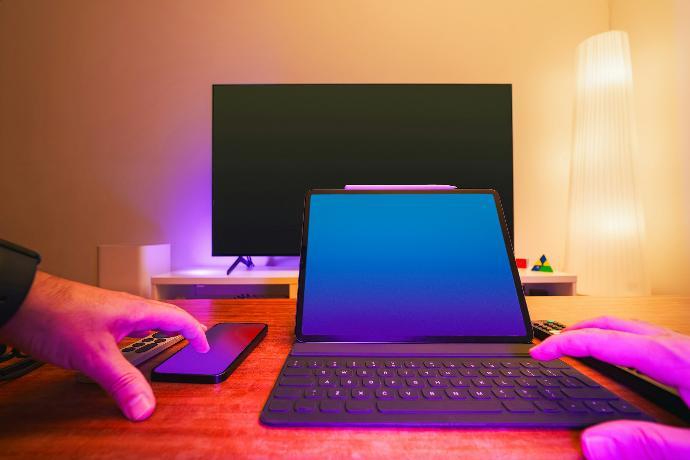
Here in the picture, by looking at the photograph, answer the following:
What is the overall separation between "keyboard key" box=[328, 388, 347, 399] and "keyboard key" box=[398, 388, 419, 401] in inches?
2.4

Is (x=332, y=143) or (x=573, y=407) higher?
(x=332, y=143)

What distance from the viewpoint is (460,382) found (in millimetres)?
396

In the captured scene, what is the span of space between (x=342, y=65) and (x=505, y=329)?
2167mm

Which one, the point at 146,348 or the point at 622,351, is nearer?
the point at 622,351

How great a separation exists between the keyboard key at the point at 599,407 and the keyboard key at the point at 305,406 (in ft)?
0.92

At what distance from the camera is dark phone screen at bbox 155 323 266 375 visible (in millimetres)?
440

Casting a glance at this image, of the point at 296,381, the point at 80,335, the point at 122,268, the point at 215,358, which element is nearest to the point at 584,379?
the point at 296,381

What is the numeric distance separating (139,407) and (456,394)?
32 centimetres

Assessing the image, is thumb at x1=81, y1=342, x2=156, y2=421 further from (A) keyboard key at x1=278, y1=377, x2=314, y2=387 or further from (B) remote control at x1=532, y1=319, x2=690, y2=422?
(B) remote control at x1=532, y1=319, x2=690, y2=422

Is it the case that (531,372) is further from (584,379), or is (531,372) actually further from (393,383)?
(393,383)

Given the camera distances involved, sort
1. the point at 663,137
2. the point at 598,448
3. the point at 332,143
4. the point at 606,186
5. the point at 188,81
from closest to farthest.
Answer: the point at 598,448
the point at 606,186
the point at 663,137
the point at 332,143
the point at 188,81

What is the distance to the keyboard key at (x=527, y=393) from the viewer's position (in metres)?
0.37

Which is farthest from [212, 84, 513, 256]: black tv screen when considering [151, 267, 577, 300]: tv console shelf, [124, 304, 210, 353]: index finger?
[124, 304, 210, 353]: index finger

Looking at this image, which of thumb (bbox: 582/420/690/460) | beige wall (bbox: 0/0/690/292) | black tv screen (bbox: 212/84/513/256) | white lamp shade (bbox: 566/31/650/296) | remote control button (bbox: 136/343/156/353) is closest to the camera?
thumb (bbox: 582/420/690/460)
